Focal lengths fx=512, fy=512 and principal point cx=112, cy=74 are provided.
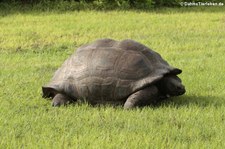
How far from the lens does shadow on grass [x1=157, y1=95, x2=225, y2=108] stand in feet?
18.5

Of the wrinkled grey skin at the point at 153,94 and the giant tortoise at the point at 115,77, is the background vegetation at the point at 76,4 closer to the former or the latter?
the giant tortoise at the point at 115,77

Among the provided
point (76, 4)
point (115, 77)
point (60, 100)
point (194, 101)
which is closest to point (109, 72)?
point (115, 77)

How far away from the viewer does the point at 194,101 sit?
582 centimetres

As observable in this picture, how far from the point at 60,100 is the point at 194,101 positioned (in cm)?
152

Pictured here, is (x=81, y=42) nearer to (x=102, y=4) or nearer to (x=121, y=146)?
(x=102, y=4)

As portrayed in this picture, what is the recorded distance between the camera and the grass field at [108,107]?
174 inches

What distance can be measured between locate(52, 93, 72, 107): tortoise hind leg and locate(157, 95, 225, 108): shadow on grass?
1037 millimetres

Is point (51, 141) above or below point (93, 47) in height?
below

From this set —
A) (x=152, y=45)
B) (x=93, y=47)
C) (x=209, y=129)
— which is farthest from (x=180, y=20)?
(x=209, y=129)

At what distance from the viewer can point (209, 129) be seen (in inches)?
185

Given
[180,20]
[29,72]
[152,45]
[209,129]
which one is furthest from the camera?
[180,20]

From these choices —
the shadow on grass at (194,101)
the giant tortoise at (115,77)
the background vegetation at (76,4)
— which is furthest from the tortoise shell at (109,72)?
the background vegetation at (76,4)

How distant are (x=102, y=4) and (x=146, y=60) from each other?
33.6 ft

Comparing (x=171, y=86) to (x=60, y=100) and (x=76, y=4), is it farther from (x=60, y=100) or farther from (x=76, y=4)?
(x=76, y=4)
